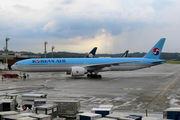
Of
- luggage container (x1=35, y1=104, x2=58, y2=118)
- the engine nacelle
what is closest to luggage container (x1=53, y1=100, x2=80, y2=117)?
luggage container (x1=35, y1=104, x2=58, y2=118)

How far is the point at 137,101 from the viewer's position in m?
19.2

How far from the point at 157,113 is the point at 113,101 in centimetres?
518

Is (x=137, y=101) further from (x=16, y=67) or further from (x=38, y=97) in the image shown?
(x=16, y=67)

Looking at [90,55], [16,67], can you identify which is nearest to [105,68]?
[16,67]

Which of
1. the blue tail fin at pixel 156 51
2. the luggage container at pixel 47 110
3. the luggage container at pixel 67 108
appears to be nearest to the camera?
the luggage container at pixel 47 110

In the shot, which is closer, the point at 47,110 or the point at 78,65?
the point at 47,110

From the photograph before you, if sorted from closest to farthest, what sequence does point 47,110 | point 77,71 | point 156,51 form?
point 47,110, point 77,71, point 156,51

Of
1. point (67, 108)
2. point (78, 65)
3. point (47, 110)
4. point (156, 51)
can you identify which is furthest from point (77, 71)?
point (47, 110)

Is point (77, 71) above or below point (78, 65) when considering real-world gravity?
below

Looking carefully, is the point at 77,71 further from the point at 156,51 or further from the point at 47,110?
the point at 47,110

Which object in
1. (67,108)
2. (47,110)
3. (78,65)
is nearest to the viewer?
(47,110)

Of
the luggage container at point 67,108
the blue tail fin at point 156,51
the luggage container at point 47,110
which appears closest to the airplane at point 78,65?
the blue tail fin at point 156,51

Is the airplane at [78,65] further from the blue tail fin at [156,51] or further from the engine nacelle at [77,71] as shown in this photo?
the blue tail fin at [156,51]

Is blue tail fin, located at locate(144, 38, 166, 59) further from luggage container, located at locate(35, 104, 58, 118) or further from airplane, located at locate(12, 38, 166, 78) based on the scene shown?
luggage container, located at locate(35, 104, 58, 118)
